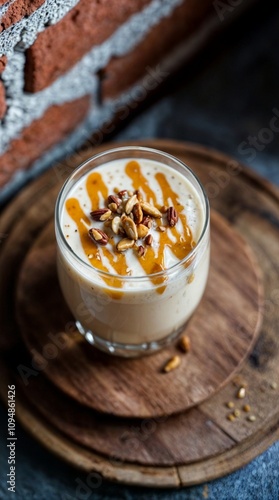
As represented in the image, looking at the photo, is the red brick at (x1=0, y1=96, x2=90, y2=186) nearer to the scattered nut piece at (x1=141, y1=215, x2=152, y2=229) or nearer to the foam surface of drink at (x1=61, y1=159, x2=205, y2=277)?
the foam surface of drink at (x1=61, y1=159, x2=205, y2=277)

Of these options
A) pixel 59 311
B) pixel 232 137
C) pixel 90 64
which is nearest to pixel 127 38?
pixel 90 64

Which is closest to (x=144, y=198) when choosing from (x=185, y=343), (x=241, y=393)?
(x=185, y=343)

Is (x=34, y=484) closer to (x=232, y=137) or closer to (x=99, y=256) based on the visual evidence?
Answer: (x=99, y=256)

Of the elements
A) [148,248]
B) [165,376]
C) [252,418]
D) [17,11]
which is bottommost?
[252,418]

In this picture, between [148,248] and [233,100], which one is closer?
[148,248]

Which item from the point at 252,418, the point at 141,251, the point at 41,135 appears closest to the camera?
the point at 141,251

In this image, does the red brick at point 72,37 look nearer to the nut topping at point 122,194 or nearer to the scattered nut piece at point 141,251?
the nut topping at point 122,194

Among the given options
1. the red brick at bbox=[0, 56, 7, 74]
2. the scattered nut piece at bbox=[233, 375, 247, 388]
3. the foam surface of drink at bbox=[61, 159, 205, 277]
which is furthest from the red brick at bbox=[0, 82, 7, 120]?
the scattered nut piece at bbox=[233, 375, 247, 388]

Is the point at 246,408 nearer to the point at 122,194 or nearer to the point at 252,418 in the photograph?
the point at 252,418
